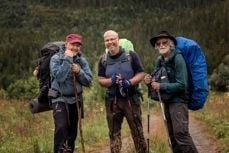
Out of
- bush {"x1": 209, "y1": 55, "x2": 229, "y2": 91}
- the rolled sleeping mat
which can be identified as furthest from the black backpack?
bush {"x1": 209, "y1": 55, "x2": 229, "y2": 91}

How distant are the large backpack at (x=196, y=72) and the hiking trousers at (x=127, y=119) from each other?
1022 millimetres

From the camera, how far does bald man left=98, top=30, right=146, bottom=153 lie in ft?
23.5

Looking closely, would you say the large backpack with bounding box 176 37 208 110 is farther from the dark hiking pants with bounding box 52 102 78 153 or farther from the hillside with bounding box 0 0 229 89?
the hillside with bounding box 0 0 229 89

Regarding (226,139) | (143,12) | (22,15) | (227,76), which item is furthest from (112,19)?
(226,139)

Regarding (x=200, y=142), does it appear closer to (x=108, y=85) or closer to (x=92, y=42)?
(x=108, y=85)

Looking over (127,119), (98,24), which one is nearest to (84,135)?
(127,119)

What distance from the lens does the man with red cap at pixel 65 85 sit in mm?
7016

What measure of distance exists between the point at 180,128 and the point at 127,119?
1136 mm

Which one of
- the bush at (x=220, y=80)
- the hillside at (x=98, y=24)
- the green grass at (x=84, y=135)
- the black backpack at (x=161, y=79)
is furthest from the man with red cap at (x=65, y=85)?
the hillside at (x=98, y=24)

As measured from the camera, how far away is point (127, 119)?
728cm

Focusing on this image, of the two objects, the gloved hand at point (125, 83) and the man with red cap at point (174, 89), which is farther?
the gloved hand at point (125, 83)

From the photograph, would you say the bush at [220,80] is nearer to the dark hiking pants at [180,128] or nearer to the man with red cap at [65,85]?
the man with red cap at [65,85]

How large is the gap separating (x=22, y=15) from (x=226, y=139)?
171 metres

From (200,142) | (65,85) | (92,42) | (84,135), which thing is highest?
(92,42)
